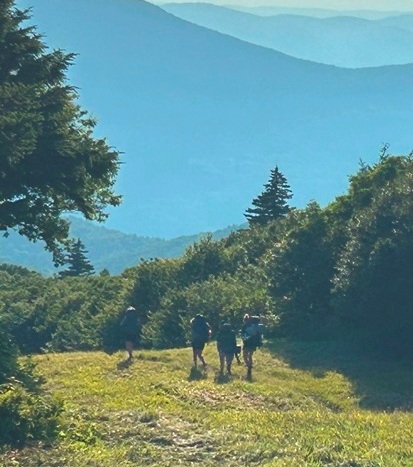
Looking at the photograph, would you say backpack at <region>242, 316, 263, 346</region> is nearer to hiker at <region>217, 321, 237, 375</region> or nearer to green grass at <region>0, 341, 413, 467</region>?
hiker at <region>217, 321, 237, 375</region>

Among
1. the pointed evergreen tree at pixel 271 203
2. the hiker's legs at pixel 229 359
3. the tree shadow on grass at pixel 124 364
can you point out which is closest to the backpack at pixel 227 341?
the hiker's legs at pixel 229 359

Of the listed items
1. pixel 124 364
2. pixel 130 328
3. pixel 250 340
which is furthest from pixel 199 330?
pixel 124 364

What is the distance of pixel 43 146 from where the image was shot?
73.5 feet

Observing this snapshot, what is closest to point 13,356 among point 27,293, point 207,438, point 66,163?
point 207,438

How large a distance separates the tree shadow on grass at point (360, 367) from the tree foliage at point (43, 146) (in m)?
9.12

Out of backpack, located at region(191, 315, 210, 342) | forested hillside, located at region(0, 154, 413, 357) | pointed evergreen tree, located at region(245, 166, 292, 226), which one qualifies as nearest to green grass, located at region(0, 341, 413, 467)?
backpack, located at region(191, 315, 210, 342)

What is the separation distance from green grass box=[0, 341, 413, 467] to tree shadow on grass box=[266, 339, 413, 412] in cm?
7

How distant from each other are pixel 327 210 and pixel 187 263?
11.1 m

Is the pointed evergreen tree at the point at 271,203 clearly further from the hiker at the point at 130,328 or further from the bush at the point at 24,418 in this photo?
the bush at the point at 24,418

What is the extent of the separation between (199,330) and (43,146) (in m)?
6.75

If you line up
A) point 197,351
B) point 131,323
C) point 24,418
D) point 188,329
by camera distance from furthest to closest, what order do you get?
point 188,329 → point 131,323 → point 197,351 → point 24,418

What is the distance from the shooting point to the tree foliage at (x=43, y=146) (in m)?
22.1

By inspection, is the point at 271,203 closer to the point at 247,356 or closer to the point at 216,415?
the point at 247,356

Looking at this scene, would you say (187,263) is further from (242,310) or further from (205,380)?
(205,380)
